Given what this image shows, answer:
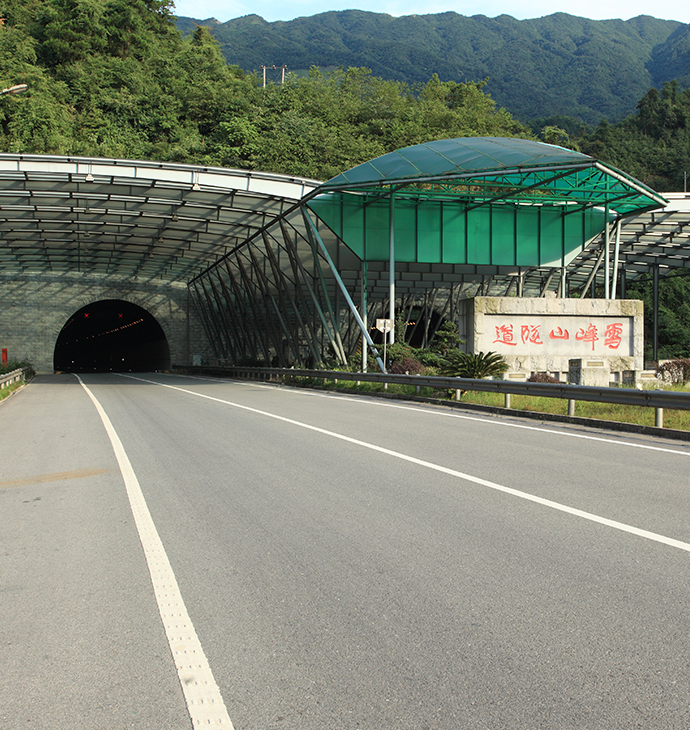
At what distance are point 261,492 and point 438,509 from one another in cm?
206

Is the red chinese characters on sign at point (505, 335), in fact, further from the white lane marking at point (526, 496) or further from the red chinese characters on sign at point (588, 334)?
the white lane marking at point (526, 496)

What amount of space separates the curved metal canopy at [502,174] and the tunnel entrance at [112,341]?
41879mm

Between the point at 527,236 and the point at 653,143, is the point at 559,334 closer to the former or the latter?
the point at 527,236

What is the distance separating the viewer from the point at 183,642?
13.0ft

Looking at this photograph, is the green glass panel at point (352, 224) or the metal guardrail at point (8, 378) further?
the green glass panel at point (352, 224)

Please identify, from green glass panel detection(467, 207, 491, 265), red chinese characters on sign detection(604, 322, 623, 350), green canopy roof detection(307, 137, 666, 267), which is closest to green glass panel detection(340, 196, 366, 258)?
green canopy roof detection(307, 137, 666, 267)

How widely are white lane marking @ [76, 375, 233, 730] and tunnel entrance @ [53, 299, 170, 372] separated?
64.6 meters

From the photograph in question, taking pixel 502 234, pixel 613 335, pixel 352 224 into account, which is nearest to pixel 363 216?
pixel 352 224

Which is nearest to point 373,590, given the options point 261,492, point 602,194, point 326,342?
point 261,492

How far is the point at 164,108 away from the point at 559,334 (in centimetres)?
5721

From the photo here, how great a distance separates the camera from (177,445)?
1202 centimetres

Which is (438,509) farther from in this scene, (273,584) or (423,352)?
(423,352)

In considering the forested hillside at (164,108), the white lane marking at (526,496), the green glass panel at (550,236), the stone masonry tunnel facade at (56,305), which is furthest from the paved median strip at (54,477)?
the forested hillside at (164,108)

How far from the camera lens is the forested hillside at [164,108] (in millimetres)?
64500
